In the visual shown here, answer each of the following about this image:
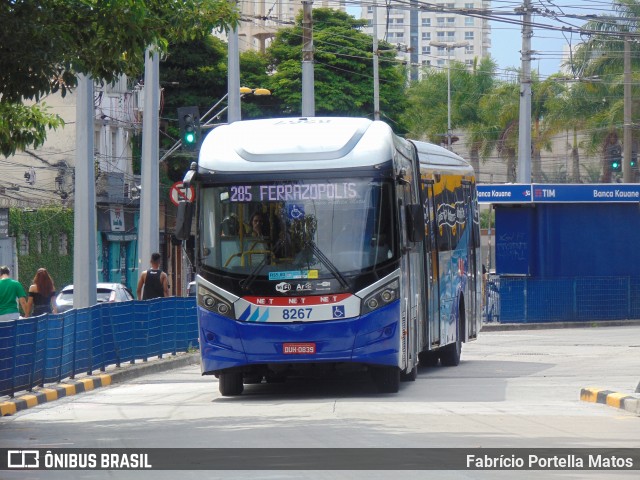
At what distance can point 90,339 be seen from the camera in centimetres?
2067

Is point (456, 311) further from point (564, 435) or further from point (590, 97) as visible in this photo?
point (590, 97)

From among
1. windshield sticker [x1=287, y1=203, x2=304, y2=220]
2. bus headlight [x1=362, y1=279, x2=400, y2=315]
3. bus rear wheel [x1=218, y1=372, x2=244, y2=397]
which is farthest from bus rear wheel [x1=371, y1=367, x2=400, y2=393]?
windshield sticker [x1=287, y1=203, x2=304, y2=220]

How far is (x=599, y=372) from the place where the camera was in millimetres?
21281

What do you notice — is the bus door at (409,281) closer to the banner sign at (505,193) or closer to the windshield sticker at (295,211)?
the windshield sticker at (295,211)

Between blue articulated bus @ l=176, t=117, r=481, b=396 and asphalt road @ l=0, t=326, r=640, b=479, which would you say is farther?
blue articulated bus @ l=176, t=117, r=481, b=396

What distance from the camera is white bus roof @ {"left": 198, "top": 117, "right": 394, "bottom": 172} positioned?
16422 millimetres

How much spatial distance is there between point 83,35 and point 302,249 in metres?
3.52

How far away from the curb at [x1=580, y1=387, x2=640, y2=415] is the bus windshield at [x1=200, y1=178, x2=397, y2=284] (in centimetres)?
282

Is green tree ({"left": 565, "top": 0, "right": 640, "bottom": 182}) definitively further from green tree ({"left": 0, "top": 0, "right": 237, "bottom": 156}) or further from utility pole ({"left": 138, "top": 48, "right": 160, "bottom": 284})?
green tree ({"left": 0, "top": 0, "right": 237, "bottom": 156})

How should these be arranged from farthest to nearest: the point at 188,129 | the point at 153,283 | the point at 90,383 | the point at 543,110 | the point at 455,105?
1. the point at 455,105
2. the point at 543,110
3. the point at 188,129
4. the point at 153,283
5. the point at 90,383

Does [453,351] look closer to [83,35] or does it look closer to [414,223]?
[414,223]

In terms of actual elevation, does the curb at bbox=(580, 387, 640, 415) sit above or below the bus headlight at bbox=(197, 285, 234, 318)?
below

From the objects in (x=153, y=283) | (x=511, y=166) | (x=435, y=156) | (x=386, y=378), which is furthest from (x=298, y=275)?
(x=511, y=166)

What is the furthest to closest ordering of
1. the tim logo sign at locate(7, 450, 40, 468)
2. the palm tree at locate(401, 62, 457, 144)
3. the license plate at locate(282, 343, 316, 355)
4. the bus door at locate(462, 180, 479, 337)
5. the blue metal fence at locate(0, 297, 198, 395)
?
the palm tree at locate(401, 62, 457, 144)
the bus door at locate(462, 180, 479, 337)
the blue metal fence at locate(0, 297, 198, 395)
the license plate at locate(282, 343, 316, 355)
the tim logo sign at locate(7, 450, 40, 468)
